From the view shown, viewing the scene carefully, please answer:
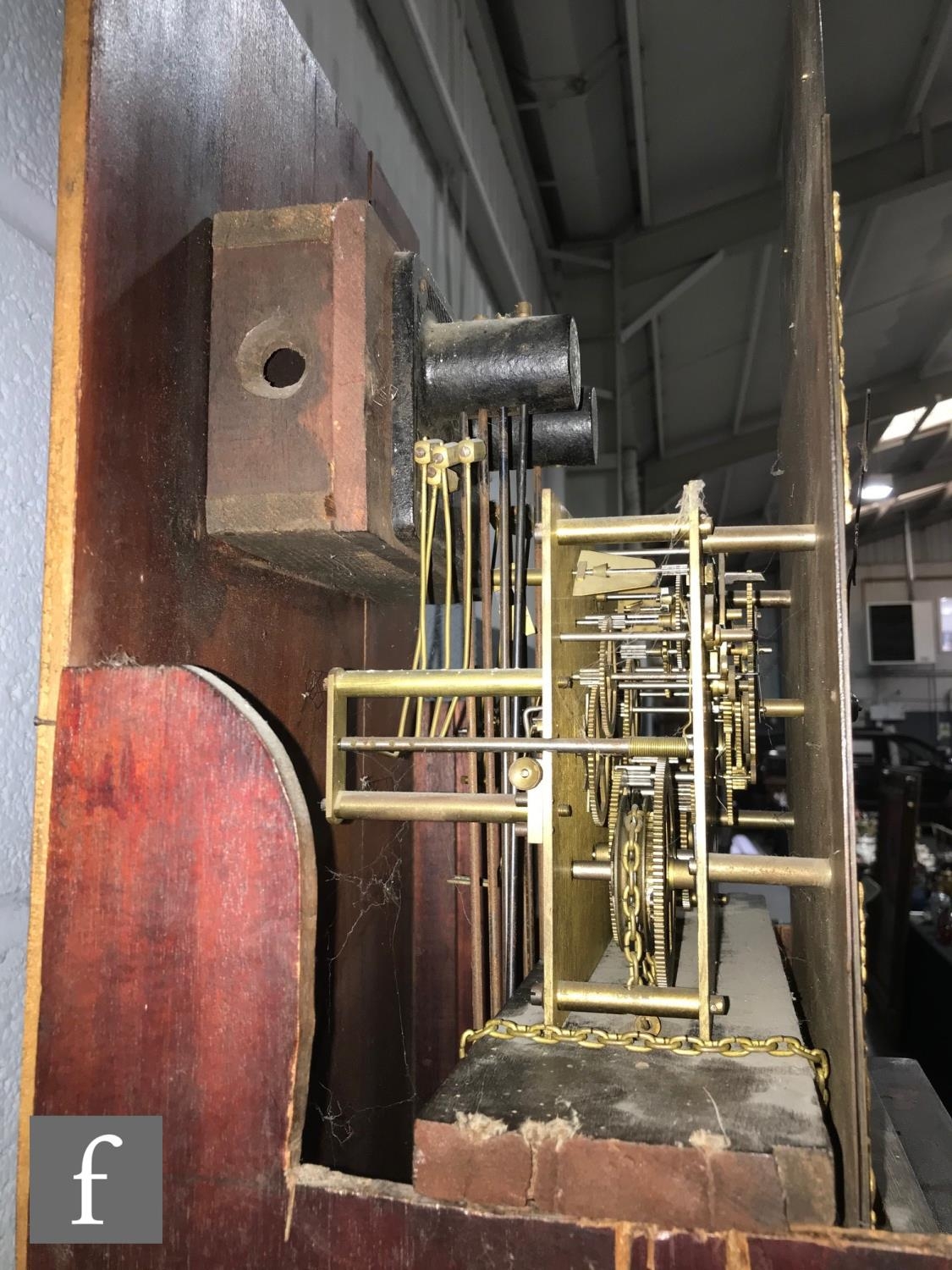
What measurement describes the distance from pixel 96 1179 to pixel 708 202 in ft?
18.2

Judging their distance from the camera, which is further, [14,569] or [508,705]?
[508,705]

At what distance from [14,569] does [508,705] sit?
32.3 inches

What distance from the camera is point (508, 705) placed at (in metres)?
1.58

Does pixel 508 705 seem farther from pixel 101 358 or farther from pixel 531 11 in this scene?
pixel 531 11

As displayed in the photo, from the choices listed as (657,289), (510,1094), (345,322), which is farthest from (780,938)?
(657,289)

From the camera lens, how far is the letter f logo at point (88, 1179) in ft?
3.05

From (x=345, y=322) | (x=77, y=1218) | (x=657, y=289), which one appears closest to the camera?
(x=77, y=1218)

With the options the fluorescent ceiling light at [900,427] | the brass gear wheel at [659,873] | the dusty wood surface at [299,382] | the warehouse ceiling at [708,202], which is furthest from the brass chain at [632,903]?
the fluorescent ceiling light at [900,427]

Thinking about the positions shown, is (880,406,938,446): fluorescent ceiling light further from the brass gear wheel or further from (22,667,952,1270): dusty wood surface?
(22,667,952,1270): dusty wood surface

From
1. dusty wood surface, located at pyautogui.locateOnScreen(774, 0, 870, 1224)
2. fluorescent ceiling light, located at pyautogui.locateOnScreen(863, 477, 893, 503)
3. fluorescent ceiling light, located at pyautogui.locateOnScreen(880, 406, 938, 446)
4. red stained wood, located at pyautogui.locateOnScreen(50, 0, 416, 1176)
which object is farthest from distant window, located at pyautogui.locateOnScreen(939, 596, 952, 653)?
red stained wood, located at pyautogui.locateOnScreen(50, 0, 416, 1176)

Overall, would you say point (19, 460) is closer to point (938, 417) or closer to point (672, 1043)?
point (672, 1043)

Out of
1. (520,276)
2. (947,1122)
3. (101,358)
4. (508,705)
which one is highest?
(520,276)

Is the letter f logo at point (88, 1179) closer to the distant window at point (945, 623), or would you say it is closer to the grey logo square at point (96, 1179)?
the grey logo square at point (96, 1179)

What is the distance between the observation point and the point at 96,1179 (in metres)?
0.93
